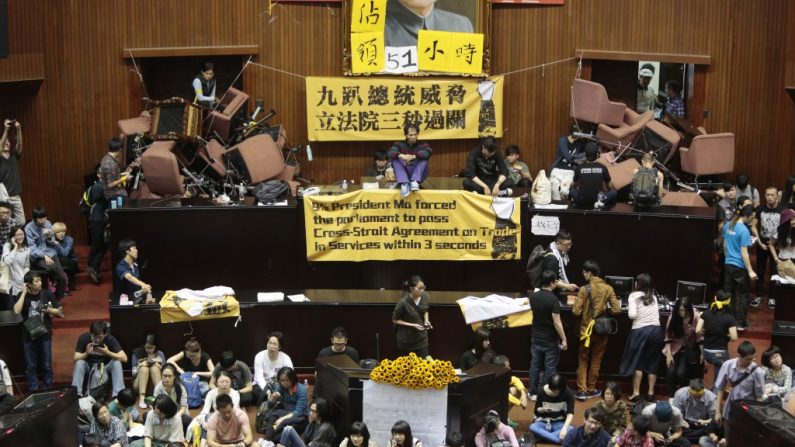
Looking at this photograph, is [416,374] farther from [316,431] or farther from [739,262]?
[739,262]

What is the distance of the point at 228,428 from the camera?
12.7 meters

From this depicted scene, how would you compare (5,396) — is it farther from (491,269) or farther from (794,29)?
(794,29)

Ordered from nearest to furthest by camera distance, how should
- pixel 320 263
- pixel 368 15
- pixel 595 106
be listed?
pixel 320 263
pixel 595 106
pixel 368 15

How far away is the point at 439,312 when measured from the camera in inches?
574

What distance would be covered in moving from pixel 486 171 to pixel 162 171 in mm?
4396

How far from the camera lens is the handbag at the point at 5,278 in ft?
49.2

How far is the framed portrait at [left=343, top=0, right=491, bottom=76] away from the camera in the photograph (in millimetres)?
18734

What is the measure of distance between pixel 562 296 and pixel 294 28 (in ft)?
22.1

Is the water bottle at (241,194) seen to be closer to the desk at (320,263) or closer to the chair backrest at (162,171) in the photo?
the desk at (320,263)

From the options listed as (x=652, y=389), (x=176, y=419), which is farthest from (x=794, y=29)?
(x=176, y=419)

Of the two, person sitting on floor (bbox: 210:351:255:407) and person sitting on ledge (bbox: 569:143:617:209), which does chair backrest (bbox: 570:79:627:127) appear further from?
person sitting on floor (bbox: 210:351:255:407)

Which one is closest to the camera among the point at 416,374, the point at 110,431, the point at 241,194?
the point at 416,374

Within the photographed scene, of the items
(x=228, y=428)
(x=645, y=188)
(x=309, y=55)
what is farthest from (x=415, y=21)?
(x=228, y=428)

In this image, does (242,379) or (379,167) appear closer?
(242,379)
